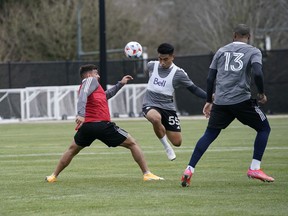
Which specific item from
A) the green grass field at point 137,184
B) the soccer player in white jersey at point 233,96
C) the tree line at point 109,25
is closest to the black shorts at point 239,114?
the soccer player in white jersey at point 233,96

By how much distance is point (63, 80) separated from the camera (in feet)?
143

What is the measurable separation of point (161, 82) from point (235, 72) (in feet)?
10.4

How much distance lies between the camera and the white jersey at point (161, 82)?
51.2ft

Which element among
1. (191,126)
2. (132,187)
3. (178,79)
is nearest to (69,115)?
(191,126)

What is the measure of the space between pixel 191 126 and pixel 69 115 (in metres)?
9.03

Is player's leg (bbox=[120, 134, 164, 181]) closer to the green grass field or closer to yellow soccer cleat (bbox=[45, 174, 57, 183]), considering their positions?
the green grass field

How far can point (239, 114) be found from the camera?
12.7 meters

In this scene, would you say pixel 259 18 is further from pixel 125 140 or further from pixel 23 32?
pixel 125 140

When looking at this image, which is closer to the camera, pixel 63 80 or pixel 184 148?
pixel 184 148

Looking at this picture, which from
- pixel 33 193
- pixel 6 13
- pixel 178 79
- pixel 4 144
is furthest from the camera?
pixel 6 13

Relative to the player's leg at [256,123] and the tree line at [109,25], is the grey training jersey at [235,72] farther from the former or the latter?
the tree line at [109,25]

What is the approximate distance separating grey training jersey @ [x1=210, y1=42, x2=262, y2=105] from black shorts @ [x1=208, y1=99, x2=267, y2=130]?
0.23 feet

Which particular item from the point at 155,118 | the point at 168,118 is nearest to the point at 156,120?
the point at 155,118

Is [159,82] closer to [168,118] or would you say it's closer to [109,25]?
[168,118]
